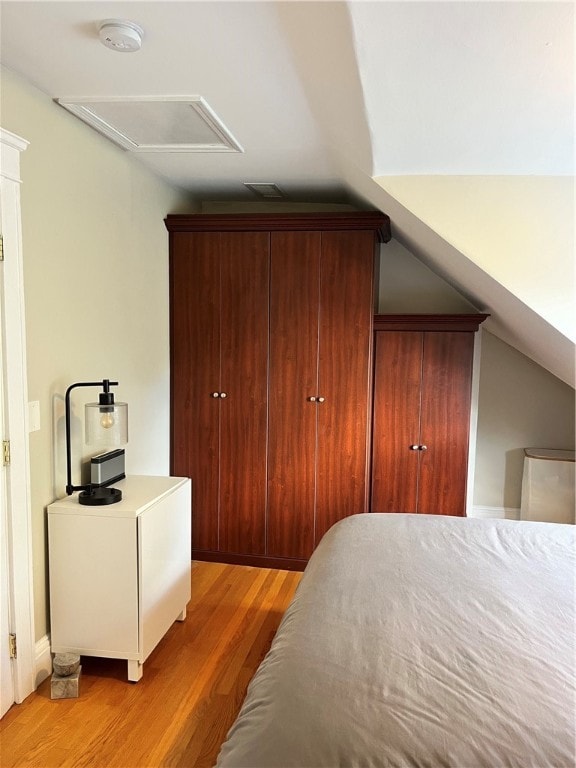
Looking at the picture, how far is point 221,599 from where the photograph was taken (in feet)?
10.4

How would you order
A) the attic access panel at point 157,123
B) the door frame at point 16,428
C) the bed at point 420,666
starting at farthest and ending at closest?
the attic access panel at point 157,123 → the door frame at point 16,428 → the bed at point 420,666

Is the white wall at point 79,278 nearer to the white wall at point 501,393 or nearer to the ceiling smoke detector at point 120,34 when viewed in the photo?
the ceiling smoke detector at point 120,34

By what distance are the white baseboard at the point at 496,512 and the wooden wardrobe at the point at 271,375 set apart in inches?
48.5

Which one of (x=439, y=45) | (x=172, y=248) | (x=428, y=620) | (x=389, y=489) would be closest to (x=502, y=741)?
(x=428, y=620)

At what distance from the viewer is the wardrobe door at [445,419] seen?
11.8 feet

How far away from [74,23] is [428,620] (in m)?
2.11

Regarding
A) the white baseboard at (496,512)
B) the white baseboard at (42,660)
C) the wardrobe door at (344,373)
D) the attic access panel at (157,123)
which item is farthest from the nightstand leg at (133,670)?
the white baseboard at (496,512)

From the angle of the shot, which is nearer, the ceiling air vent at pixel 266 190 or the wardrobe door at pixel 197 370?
the ceiling air vent at pixel 266 190

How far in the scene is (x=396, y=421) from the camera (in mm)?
3689

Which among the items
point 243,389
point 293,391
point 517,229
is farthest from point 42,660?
point 517,229

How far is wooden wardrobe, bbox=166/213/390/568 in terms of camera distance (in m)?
3.45

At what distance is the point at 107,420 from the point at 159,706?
1.19 meters

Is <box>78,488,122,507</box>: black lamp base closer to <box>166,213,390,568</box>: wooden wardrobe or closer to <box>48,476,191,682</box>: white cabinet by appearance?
<box>48,476,191,682</box>: white cabinet

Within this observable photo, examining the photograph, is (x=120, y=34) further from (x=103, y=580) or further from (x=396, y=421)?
(x=396, y=421)
